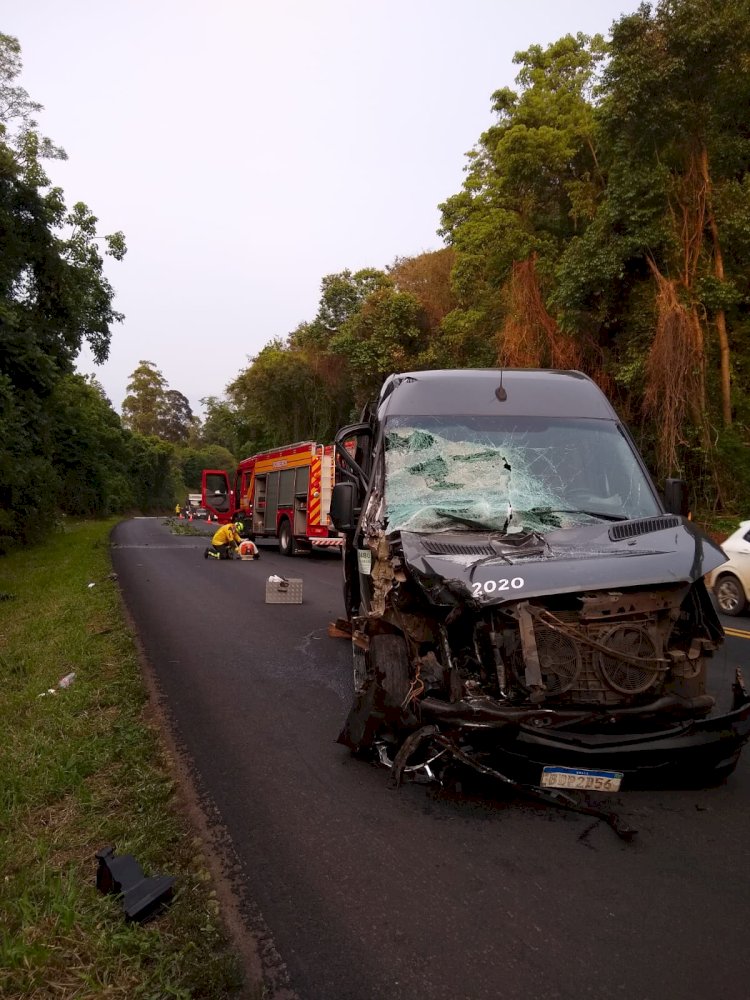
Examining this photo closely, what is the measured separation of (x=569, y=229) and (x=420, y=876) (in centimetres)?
2076

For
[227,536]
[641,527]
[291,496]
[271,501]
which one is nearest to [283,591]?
[641,527]

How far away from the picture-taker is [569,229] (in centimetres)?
2114

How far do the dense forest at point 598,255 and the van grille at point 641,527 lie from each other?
12751 mm

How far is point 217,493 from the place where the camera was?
30328 millimetres

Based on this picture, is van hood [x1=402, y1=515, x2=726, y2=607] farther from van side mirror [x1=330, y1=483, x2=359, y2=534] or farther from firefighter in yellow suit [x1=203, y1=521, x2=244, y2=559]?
firefighter in yellow suit [x1=203, y1=521, x2=244, y2=559]

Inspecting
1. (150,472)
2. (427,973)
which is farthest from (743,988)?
(150,472)

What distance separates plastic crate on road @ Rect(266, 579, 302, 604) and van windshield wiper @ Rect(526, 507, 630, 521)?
666 centimetres

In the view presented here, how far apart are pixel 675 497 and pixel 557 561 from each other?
5.91ft

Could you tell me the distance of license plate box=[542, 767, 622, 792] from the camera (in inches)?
140

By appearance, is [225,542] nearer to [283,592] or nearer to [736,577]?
[283,592]

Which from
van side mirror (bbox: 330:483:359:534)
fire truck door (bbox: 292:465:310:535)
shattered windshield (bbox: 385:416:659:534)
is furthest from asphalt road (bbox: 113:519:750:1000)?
fire truck door (bbox: 292:465:310:535)

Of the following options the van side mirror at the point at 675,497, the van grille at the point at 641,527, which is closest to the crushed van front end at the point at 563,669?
the van grille at the point at 641,527

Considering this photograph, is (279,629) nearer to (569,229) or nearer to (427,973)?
(427,973)

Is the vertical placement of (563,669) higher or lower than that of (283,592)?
higher
